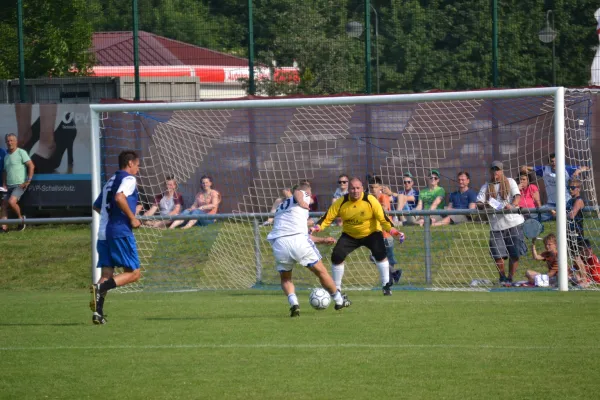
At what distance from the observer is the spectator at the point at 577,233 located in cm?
1466

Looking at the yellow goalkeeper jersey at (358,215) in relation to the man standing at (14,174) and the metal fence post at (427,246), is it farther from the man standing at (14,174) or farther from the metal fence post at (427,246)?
the man standing at (14,174)

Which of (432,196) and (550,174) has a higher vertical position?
(550,174)

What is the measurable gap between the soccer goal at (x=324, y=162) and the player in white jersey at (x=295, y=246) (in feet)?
11.9

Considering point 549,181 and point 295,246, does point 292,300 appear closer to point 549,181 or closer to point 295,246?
point 295,246

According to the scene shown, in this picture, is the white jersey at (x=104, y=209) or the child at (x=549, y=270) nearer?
the white jersey at (x=104, y=209)

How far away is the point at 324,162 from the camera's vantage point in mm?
17719

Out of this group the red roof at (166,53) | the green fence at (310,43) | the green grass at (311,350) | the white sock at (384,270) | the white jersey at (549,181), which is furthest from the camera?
the red roof at (166,53)

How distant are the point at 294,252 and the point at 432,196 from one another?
4.97 metres

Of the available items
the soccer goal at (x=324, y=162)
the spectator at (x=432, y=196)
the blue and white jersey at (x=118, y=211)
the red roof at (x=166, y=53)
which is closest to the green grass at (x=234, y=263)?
the soccer goal at (x=324, y=162)

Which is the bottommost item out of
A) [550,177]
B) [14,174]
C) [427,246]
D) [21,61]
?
[427,246]

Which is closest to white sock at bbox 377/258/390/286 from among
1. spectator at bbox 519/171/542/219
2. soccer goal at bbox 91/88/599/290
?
soccer goal at bbox 91/88/599/290

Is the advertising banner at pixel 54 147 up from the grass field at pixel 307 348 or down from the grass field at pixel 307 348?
up

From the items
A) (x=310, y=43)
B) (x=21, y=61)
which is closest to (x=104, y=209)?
(x=21, y=61)

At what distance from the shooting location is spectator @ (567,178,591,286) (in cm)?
1466
